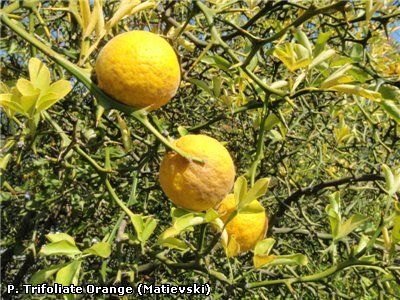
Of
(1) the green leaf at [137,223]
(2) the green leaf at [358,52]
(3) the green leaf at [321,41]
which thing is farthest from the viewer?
(2) the green leaf at [358,52]

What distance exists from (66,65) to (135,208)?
0.97 meters

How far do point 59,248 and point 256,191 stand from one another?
287mm

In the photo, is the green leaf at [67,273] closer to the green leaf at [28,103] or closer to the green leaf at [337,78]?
the green leaf at [28,103]

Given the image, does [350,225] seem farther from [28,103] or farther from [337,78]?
[28,103]

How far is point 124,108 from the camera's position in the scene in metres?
0.59

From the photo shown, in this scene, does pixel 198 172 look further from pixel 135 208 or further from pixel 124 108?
pixel 135 208

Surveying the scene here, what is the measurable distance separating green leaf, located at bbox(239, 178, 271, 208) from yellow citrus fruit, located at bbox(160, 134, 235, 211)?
3 centimetres

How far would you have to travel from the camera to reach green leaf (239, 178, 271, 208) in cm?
64

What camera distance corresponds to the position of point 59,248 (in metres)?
0.67

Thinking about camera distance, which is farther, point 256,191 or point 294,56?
point 294,56

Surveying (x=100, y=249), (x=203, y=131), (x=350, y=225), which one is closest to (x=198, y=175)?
(x=100, y=249)

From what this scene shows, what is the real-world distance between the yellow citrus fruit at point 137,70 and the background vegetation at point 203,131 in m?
0.02

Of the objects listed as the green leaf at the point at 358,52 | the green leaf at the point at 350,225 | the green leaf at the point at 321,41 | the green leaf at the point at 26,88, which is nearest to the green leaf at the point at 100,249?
the green leaf at the point at 26,88

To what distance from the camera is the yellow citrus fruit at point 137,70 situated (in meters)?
0.58
